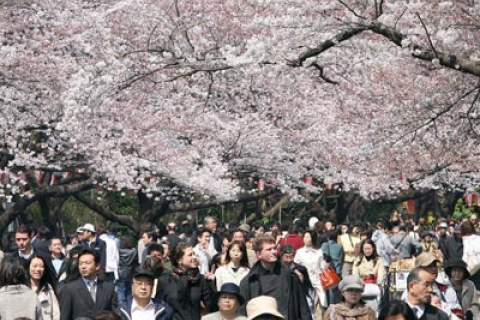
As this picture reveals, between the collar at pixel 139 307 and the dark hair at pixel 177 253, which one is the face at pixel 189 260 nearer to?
the dark hair at pixel 177 253

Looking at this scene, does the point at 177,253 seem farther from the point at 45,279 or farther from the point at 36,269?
the point at 36,269

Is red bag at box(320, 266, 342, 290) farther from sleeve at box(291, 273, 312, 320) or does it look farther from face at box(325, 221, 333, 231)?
face at box(325, 221, 333, 231)

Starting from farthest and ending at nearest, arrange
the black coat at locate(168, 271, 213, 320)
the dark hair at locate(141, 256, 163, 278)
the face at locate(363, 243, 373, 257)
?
the face at locate(363, 243, 373, 257)
the dark hair at locate(141, 256, 163, 278)
the black coat at locate(168, 271, 213, 320)

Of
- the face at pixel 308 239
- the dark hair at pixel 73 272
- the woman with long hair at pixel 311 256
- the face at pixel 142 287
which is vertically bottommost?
the face at pixel 142 287

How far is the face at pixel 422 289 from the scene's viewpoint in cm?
776

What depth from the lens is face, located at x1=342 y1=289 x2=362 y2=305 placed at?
8.20 meters

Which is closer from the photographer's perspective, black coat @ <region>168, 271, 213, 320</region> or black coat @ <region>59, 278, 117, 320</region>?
black coat @ <region>59, 278, 117, 320</region>

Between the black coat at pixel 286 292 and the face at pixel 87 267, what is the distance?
5.14 ft

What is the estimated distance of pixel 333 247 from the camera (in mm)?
18047

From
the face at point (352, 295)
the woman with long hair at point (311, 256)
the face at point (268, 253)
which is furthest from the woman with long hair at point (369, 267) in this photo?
the face at point (352, 295)

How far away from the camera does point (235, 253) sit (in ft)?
36.5

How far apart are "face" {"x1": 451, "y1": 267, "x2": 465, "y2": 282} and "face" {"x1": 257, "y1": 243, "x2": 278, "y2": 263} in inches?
70.9

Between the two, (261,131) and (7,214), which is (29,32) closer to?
(7,214)

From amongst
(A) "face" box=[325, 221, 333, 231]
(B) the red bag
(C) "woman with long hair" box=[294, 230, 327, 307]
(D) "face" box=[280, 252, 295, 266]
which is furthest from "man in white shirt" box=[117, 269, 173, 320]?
(A) "face" box=[325, 221, 333, 231]
